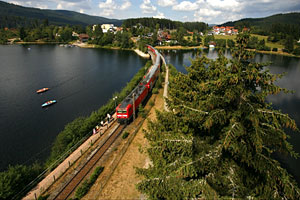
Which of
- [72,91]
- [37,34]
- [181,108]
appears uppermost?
[37,34]

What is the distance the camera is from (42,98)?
46.5 m

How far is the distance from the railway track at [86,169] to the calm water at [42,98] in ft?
31.1

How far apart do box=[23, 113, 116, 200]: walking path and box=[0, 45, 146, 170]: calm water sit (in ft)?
21.9

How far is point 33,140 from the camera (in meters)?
30.3

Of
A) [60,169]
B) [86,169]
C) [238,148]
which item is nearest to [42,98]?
[60,169]

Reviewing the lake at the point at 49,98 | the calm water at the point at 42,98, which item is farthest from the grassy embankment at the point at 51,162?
the calm water at the point at 42,98

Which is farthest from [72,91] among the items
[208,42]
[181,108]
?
[208,42]

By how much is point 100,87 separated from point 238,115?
5132cm

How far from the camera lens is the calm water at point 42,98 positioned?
2934 centimetres

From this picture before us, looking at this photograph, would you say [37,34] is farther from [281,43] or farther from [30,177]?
[281,43]

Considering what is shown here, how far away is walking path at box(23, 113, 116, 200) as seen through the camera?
17641 millimetres

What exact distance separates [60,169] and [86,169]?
9.62 ft

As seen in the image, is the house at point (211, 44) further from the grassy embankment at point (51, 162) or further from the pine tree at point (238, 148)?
the pine tree at point (238, 148)

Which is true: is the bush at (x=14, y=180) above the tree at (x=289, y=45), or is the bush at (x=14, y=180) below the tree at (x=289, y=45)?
below
